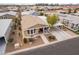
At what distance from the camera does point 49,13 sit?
7.98ft

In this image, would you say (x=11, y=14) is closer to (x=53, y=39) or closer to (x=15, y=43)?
(x=15, y=43)

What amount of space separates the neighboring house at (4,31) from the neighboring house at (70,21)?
0.76 meters

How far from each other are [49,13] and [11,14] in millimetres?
556

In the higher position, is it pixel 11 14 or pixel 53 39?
pixel 11 14

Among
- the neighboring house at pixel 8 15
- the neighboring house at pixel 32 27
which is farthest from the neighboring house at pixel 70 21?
the neighboring house at pixel 8 15

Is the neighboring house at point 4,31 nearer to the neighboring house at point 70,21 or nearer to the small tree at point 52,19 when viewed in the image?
the small tree at point 52,19

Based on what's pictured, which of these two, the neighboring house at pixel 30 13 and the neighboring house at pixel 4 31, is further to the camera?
the neighboring house at pixel 30 13

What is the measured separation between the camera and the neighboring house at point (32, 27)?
2357 mm

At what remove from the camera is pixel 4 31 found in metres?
2.33

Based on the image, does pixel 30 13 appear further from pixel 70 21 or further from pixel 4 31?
pixel 70 21

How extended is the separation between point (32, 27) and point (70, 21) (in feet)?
1.82

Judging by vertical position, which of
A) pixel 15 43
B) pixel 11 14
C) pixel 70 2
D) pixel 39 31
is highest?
pixel 70 2
